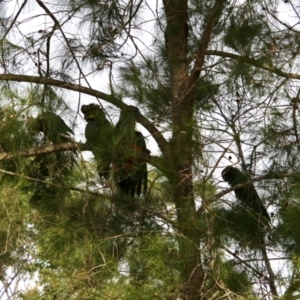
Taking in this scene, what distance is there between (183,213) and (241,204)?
32 centimetres

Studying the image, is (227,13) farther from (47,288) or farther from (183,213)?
(47,288)

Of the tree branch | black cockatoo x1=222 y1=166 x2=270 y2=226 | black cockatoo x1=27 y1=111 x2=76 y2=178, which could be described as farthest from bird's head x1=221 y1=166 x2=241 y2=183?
black cockatoo x1=27 y1=111 x2=76 y2=178

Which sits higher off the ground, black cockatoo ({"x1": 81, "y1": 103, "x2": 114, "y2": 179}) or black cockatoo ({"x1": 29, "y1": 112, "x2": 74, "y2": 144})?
black cockatoo ({"x1": 29, "y1": 112, "x2": 74, "y2": 144})

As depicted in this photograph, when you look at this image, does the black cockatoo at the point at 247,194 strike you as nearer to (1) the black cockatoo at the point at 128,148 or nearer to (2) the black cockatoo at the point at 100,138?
(1) the black cockatoo at the point at 128,148

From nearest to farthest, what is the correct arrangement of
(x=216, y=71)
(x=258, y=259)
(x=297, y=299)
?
1. (x=297, y=299)
2. (x=258, y=259)
3. (x=216, y=71)

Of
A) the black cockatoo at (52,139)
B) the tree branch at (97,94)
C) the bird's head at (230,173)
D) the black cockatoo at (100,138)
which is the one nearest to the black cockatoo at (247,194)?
the bird's head at (230,173)

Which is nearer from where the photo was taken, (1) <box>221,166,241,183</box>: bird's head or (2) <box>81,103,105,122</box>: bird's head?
(1) <box>221,166,241,183</box>: bird's head

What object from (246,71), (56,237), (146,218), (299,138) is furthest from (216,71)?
(56,237)

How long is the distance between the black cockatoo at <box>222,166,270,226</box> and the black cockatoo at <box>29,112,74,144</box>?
680 millimetres

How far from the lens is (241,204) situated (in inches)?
141

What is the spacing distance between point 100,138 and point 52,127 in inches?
9.2

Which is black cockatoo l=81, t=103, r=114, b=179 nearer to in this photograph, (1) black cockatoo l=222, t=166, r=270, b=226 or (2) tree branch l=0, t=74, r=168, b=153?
(2) tree branch l=0, t=74, r=168, b=153

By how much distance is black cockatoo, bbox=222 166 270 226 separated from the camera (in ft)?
11.8

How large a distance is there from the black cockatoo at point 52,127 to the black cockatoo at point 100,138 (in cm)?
9
